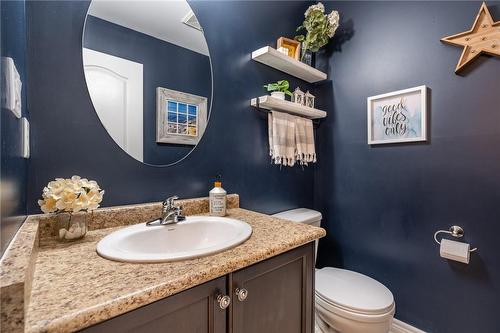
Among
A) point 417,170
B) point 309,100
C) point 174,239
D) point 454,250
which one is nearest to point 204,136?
point 174,239

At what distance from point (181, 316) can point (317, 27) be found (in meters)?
1.82

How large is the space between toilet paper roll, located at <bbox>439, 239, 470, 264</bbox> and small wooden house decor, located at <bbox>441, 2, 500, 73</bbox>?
92cm

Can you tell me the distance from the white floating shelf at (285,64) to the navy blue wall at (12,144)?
1.05m

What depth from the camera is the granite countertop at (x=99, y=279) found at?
395 mm

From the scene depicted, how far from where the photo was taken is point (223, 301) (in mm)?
595

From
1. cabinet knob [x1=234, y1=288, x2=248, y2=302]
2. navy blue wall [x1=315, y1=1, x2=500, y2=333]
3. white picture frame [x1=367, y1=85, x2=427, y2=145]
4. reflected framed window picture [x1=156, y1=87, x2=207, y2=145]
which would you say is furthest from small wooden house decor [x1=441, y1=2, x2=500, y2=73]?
cabinet knob [x1=234, y1=288, x2=248, y2=302]

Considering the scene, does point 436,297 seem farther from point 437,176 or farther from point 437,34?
point 437,34

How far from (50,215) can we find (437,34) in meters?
2.06

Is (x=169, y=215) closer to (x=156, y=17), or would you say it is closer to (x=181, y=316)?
(x=181, y=316)

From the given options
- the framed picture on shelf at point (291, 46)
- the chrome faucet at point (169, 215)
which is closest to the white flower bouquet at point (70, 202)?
the chrome faucet at point (169, 215)

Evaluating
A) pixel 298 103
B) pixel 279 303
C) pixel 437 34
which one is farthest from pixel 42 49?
pixel 437 34

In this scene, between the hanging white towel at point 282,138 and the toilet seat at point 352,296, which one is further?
the hanging white towel at point 282,138

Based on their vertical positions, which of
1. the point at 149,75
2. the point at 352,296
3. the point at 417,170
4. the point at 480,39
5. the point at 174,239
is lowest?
the point at 352,296

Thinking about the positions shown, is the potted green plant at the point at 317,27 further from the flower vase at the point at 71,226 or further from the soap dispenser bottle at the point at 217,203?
the flower vase at the point at 71,226
